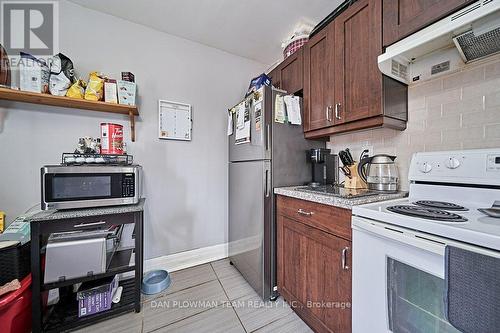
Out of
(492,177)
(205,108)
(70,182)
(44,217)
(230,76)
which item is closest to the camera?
(492,177)

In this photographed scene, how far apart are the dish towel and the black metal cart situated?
161cm

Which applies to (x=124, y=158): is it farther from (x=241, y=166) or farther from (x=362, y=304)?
(x=362, y=304)

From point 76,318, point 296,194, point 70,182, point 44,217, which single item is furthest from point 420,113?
point 76,318

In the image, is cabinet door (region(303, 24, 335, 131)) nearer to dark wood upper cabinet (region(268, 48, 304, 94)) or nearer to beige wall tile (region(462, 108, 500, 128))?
dark wood upper cabinet (region(268, 48, 304, 94))

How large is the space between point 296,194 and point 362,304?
651 mm

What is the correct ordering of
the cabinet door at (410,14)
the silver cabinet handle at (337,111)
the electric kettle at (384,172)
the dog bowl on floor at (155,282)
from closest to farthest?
the cabinet door at (410,14), the electric kettle at (384,172), the silver cabinet handle at (337,111), the dog bowl on floor at (155,282)

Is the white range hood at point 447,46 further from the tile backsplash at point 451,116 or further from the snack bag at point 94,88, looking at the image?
the snack bag at point 94,88

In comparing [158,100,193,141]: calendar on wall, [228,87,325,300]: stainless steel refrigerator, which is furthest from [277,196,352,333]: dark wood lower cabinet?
[158,100,193,141]: calendar on wall

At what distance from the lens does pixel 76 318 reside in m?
1.29

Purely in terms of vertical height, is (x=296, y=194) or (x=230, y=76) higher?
(x=230, y=76)

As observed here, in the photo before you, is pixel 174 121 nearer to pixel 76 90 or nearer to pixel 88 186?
pixel 76 90

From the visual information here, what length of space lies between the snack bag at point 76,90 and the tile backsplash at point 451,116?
232cm

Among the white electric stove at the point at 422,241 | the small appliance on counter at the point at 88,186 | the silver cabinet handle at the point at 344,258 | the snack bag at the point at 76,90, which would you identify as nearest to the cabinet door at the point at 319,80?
the white electric stove at the point at 422,241

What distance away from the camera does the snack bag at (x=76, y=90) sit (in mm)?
1435
